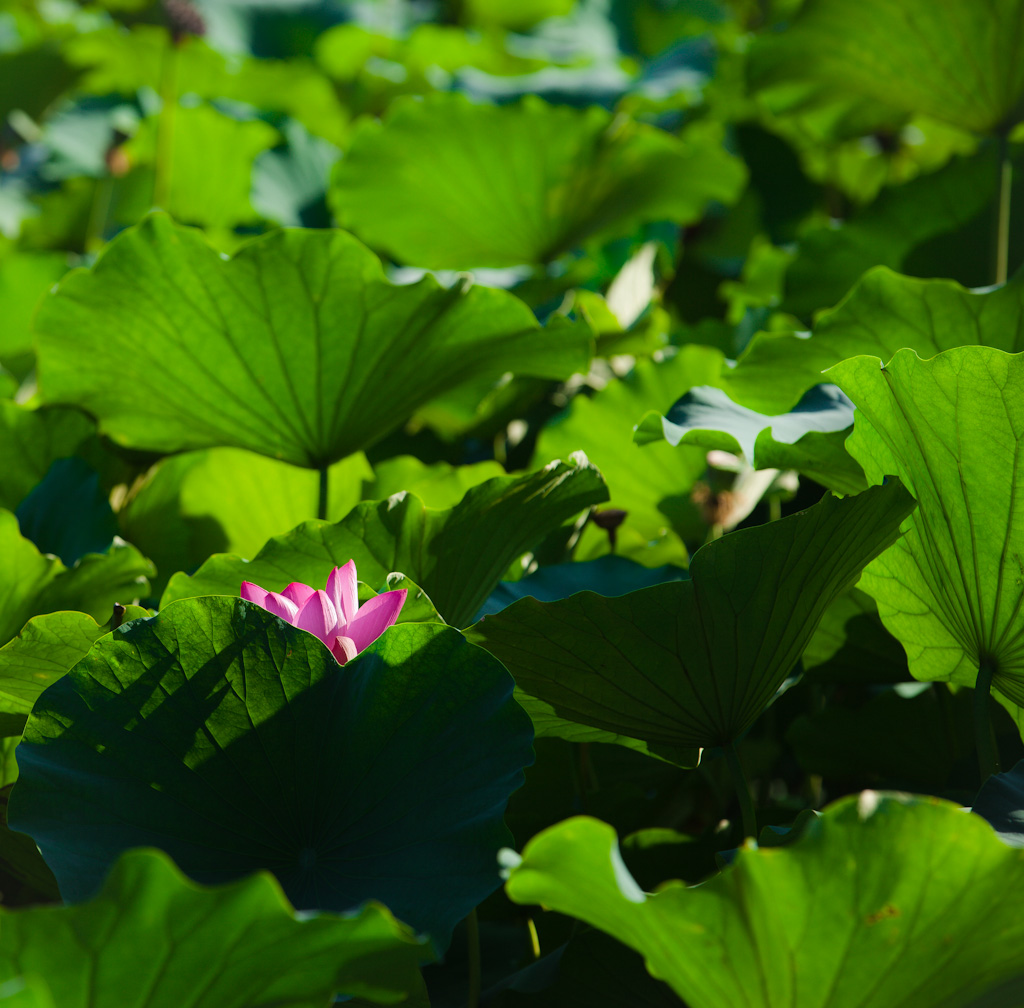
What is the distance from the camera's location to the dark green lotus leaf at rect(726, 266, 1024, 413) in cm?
76

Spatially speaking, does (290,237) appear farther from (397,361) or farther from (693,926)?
(693,926)

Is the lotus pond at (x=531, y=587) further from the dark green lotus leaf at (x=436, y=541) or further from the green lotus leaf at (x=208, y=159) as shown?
the green lotus leaf at (x=208, y=159)

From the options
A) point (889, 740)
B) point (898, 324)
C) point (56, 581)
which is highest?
point (898, 324)

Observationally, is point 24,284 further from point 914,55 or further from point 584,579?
point 914,55

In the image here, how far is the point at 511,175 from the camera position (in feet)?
4.33

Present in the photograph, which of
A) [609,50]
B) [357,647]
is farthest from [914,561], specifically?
[609,50]

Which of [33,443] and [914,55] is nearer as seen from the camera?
[33,443]

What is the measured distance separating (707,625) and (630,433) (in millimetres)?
386

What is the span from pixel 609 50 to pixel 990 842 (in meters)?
2.17

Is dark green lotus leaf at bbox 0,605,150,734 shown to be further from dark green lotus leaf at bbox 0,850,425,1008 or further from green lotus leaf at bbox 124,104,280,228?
green lotus leaf at bbox 124,104,280,228

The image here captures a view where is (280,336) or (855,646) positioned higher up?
(280,336)

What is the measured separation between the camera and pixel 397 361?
32.9 inches

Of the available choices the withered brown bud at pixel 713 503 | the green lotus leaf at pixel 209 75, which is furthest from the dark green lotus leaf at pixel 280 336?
the green lotus leaf at pixel 209 75

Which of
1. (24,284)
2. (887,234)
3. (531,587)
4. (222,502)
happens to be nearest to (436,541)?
(531,587)
